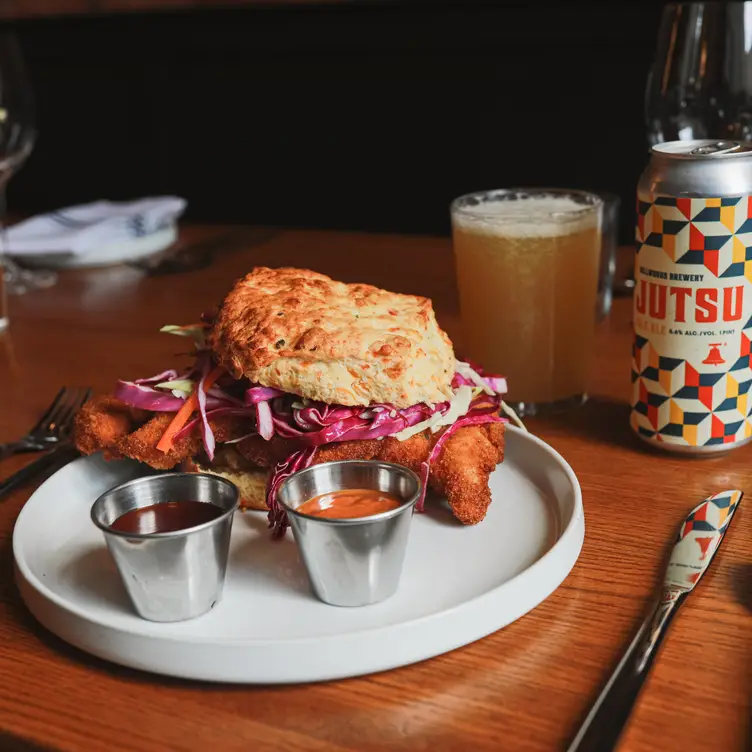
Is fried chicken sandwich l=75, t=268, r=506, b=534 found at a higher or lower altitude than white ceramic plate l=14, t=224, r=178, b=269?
higher

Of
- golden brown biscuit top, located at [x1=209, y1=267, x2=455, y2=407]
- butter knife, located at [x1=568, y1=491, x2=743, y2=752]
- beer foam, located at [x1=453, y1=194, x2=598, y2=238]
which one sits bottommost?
butter knife, located at [x1=568, y1=491, x2=743, y2=752]

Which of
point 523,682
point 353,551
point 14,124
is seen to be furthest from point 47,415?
point 14,124

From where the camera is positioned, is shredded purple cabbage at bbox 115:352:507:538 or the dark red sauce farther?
shredded purple cabbage at bbox 115:352:507:538

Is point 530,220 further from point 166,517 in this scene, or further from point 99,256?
point 99,256

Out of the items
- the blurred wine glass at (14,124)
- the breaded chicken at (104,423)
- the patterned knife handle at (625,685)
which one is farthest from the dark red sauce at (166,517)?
the blurred wine glass at (14,124)

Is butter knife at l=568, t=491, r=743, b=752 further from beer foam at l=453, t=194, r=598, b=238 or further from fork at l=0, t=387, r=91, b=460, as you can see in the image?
fork at l=0, t=387, r=91, b=460

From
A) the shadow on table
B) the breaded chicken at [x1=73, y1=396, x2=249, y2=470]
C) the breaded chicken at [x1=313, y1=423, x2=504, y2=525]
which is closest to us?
the breaded chicken at [x1=313, y1=423, x2=504, y2=525]

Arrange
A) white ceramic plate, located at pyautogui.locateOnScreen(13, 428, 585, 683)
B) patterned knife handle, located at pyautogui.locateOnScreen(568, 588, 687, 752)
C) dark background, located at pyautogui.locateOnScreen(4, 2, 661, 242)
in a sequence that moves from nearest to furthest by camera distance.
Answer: patterned knife handle, located at pyautogui.locateOnScreen(568, 588, 687, 752)
white ceramic plate, located at pyautogui.locateOnScreen(13, 428, 585, 683)
dark background, located at pyautogui.locateOnScreen(4, 2, 661, 242)

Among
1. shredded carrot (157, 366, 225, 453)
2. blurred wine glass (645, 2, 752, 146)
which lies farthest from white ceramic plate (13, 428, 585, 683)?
blurred wine glass (645, 2, 752, 146)

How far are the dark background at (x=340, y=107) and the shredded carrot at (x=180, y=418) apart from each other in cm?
300

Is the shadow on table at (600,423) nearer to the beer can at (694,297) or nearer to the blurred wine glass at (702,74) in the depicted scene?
the beer can at (694,297)

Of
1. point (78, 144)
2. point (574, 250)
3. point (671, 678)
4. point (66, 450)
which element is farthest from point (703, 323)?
point (78, 144)

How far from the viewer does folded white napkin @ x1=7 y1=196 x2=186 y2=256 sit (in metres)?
2.77

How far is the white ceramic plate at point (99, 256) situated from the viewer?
277cm
